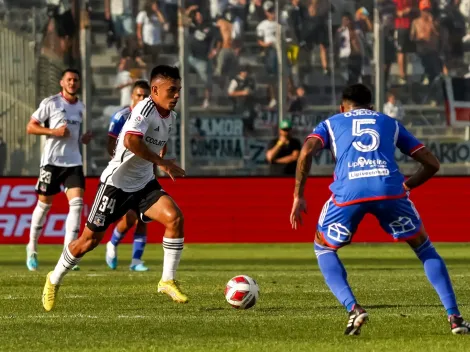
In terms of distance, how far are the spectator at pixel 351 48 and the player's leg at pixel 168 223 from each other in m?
13.7

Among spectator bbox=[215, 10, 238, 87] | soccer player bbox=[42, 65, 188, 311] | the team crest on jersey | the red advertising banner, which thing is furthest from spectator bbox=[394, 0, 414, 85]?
the team crest on jersey

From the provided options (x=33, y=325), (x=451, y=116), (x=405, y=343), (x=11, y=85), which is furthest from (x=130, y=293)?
(x=451, y=116)

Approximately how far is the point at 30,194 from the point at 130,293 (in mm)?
9684

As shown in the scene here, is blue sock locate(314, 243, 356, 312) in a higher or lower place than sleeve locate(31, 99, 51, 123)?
lower

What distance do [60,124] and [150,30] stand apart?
27.8 feet

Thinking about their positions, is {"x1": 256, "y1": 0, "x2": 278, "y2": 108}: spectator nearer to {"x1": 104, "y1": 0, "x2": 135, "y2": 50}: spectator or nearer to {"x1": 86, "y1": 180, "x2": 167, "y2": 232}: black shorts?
{"x1": 104, "y1": 0, "x2": 135, "y2": 50}: spectator

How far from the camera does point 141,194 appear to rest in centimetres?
1131

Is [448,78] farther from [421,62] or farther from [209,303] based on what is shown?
[209,303]

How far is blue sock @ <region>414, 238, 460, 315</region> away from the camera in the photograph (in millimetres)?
8688

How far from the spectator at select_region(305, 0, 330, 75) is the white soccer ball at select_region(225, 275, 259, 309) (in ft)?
47.3

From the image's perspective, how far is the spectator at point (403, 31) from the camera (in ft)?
80.9

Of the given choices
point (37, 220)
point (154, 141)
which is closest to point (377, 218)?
point (154, 141)

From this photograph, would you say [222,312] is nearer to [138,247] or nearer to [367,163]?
[367,163]

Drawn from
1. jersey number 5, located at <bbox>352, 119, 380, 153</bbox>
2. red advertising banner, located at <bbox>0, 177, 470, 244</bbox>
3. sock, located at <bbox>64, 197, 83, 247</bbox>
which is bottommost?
red advertising banner, located at <bbox>0, 177, 470, 244</bbox>
